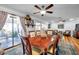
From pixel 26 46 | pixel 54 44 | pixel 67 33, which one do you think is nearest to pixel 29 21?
pixel 26 46

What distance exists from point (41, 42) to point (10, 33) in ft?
1.94

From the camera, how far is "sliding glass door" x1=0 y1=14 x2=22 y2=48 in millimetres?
2187

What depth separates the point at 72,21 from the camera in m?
2.25

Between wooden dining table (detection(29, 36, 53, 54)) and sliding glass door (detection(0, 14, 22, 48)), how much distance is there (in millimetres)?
275

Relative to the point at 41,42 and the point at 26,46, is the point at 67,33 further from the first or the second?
the point at 26,46

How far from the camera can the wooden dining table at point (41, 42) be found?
2.28 m

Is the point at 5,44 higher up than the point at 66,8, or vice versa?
the point at 66,8

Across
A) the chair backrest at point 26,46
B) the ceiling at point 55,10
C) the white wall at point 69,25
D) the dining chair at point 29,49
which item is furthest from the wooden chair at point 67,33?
the chair backrest at point 26,46

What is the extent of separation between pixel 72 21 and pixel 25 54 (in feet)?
3.50
